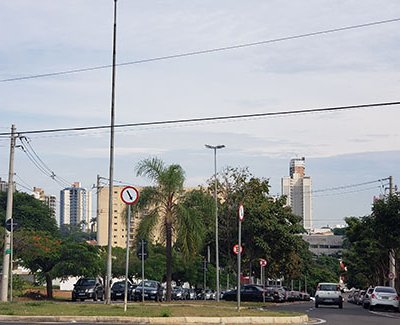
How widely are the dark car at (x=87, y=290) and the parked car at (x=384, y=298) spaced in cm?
1893

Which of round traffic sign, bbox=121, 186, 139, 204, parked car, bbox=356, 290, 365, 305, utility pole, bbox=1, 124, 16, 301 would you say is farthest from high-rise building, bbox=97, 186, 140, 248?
round traffic sign, bbox=121, 186, 139, 204

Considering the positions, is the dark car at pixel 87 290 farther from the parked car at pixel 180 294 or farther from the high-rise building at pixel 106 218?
the parked car at pixel 180 294

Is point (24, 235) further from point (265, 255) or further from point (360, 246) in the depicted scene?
point (360, 246)

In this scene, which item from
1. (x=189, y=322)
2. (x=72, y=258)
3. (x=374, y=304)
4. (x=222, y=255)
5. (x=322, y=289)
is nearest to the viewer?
(x=189, y=322)

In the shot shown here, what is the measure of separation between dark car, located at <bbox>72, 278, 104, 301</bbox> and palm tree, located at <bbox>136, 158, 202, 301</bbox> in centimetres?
847

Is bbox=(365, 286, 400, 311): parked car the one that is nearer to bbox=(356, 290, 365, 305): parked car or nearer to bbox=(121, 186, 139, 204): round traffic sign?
bbox=(356, 290, 365, 305): parked car

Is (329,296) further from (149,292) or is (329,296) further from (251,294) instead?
(149,292)

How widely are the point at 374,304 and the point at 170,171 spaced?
13.9 meters

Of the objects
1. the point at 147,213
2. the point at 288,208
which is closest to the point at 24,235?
the point at 147,213

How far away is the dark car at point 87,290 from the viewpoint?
51.4 metres

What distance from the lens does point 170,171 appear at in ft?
148

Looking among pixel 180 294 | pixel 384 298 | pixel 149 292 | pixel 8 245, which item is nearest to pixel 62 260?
pixel 149 292

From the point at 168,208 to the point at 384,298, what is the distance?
1325 centimetres

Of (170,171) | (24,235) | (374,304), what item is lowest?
(374,304)
